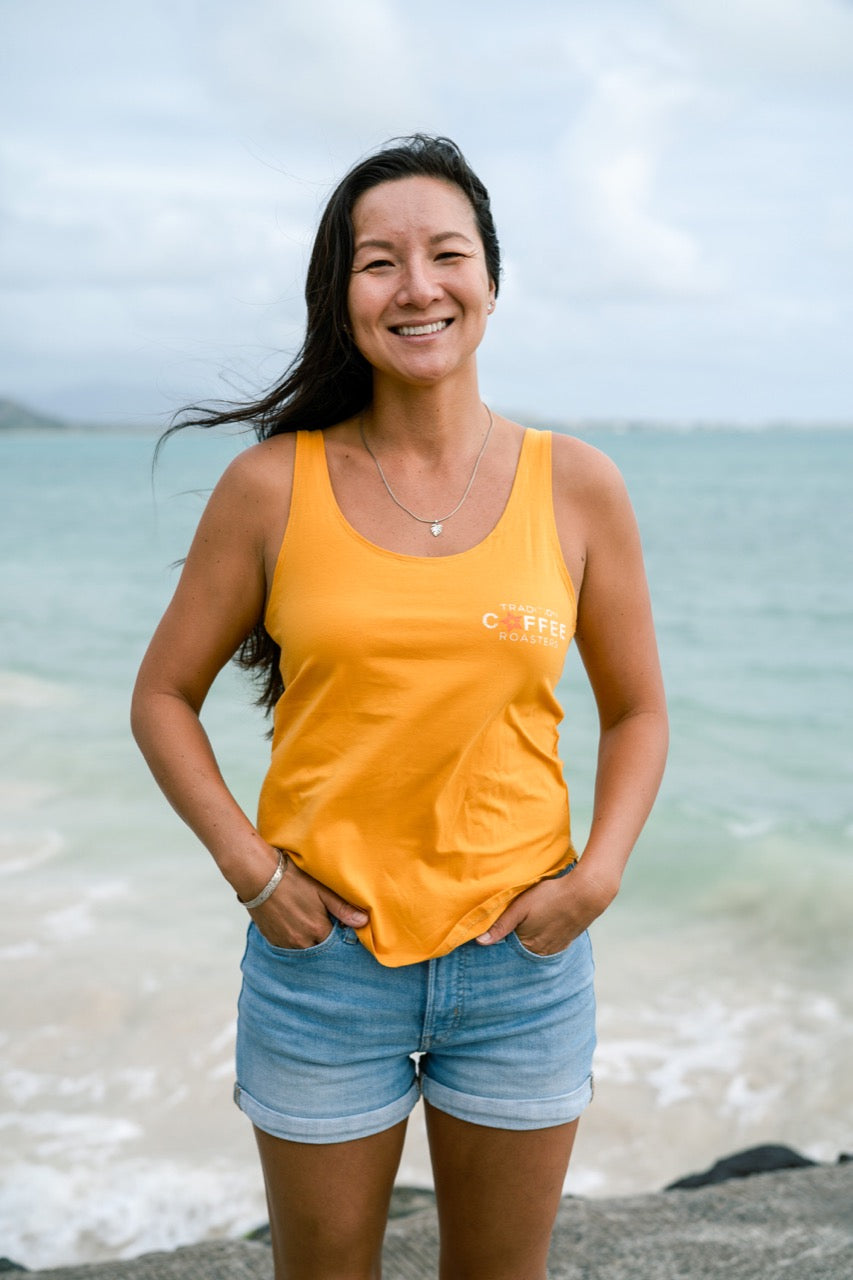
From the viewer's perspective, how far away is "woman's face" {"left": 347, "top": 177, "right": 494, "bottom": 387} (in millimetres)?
2021

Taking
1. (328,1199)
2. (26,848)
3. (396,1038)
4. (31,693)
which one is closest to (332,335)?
(396,1038)

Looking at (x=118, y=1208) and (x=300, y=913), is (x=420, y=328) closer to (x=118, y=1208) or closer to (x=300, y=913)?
(x=300, y=913)

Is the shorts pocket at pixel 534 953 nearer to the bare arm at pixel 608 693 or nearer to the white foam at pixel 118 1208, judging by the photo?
the bare arm at pixel 608 693

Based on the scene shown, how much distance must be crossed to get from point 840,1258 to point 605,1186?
1.73 m

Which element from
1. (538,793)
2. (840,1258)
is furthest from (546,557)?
(840,1258)

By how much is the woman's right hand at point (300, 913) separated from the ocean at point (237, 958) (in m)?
0.54

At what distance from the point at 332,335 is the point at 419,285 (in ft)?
0.73

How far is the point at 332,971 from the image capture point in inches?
76.4

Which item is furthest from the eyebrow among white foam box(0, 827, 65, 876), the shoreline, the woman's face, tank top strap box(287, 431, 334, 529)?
white foam box(0, 827, 65, 876)

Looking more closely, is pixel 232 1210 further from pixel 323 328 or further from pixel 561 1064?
pixel 323 328

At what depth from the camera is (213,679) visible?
2.03m

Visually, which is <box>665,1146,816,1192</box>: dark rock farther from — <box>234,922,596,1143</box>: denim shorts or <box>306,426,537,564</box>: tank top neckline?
<box>306,426,537,564</box>: tank top neckline

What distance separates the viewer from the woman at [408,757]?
75.9 inches

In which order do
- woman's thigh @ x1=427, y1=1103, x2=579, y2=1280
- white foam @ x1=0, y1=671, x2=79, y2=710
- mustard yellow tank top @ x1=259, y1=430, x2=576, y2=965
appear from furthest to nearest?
white foam @ x1=0, y1=671, x2=79, y2=710 → woman's thigh @ x1=427, y1=1103, x2=579, y2=1280 → mustard yellow tank top @ x1=259, y1=430, x2=576, y2=965
